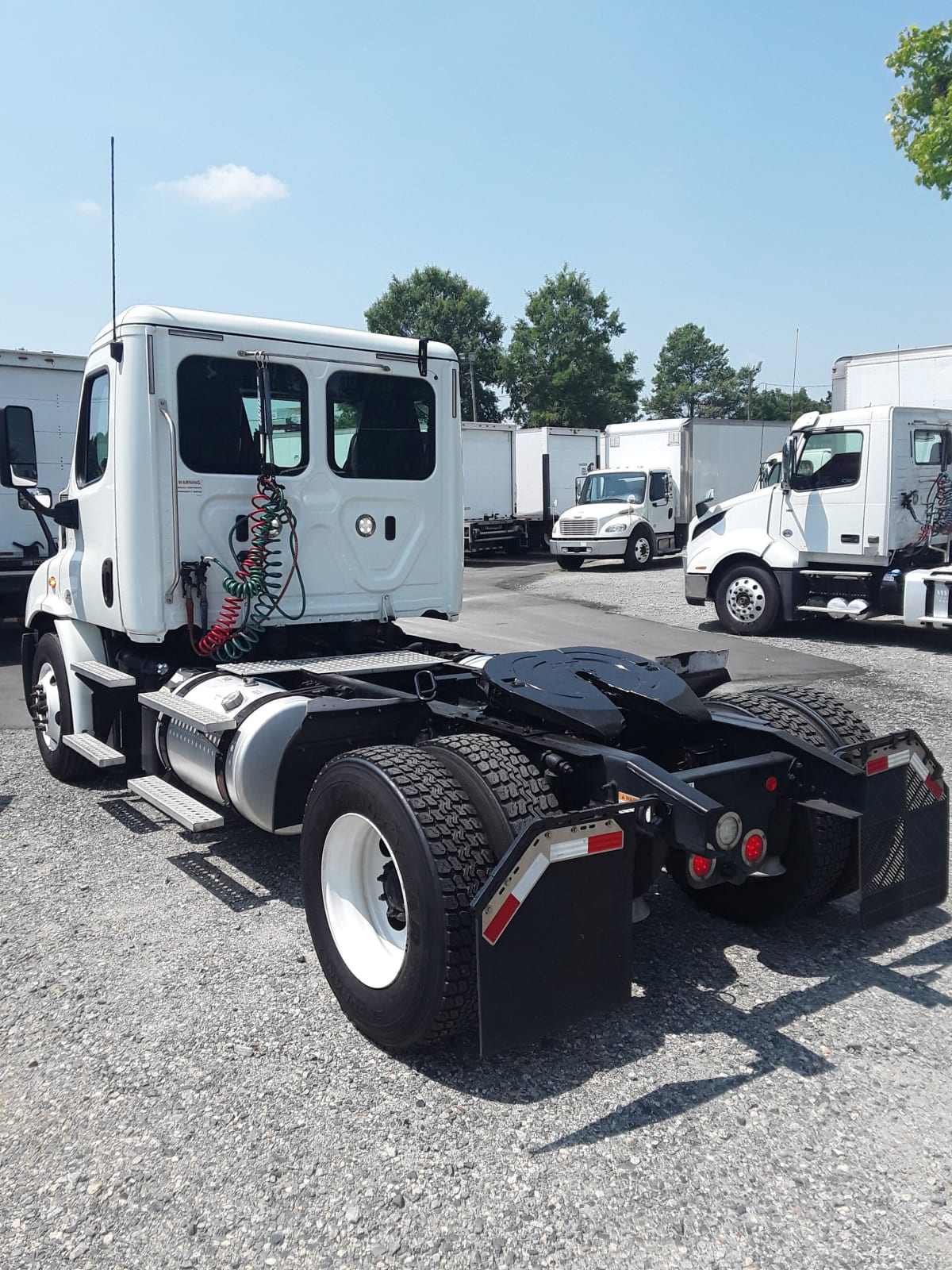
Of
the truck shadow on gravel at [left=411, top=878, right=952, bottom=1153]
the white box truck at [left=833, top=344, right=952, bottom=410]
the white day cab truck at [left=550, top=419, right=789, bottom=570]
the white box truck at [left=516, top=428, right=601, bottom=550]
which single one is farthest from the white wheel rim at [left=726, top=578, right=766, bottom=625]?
the white box truck at [left=516, top=428, right=601, bottom=550]

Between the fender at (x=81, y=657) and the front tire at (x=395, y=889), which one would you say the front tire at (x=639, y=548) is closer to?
the fender at (x=81, y=657)

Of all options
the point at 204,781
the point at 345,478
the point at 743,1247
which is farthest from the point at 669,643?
the point at 743,1247

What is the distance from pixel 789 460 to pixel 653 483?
38.1ft

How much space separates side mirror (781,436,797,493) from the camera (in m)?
13.2

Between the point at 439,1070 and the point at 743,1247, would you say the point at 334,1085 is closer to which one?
the point at 439,1070

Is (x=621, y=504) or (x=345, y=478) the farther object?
(x=621, y=504)

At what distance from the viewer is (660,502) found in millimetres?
24875

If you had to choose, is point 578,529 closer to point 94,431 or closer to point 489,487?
point 489,487

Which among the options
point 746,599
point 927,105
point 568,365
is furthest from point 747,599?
point 568,365

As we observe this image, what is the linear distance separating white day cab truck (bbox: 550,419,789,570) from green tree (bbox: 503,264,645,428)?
40315 millimetres

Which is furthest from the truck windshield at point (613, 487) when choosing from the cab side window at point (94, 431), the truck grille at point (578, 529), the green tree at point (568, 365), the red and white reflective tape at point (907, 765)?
the green tree at point (568, 365)

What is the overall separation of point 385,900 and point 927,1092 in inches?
71.3

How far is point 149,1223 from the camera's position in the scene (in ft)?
8.37

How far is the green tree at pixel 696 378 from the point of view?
9894 cm
